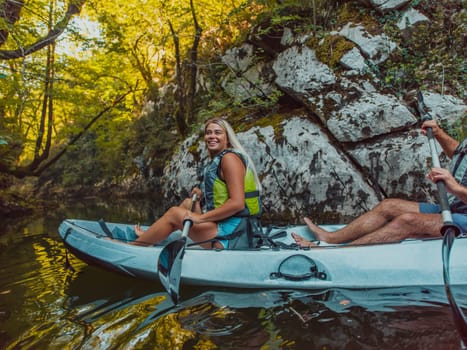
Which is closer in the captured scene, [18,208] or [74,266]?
[74,266]

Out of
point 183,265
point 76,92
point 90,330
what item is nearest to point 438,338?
point 183,265

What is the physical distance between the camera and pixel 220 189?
3.64 metres

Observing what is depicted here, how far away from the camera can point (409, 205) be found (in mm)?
3617

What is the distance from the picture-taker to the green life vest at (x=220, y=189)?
363 cm

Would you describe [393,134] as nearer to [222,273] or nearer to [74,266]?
[222,273]

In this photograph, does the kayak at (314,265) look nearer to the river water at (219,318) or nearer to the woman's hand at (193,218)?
the river water at (219,318)

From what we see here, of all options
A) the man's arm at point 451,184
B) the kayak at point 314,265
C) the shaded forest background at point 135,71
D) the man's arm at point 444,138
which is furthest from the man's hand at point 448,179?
the shaded forest background at point 135,71

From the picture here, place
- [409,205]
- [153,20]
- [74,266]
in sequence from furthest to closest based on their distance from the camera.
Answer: [153,20] < [74,266] < [409,205]

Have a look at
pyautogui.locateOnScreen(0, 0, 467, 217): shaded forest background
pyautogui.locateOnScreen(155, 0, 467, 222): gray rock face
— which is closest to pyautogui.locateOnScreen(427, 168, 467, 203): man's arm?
pyautogui.locateOnScreen(0, 0, 467, 217): shaded forest background

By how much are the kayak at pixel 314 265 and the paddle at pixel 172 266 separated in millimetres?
246

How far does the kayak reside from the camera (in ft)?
10.0

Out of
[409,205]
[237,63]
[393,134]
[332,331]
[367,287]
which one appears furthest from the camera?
[237,63]

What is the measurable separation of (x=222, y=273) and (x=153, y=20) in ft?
42.6

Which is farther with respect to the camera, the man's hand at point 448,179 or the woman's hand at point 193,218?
the woman's hand at point 193,218
